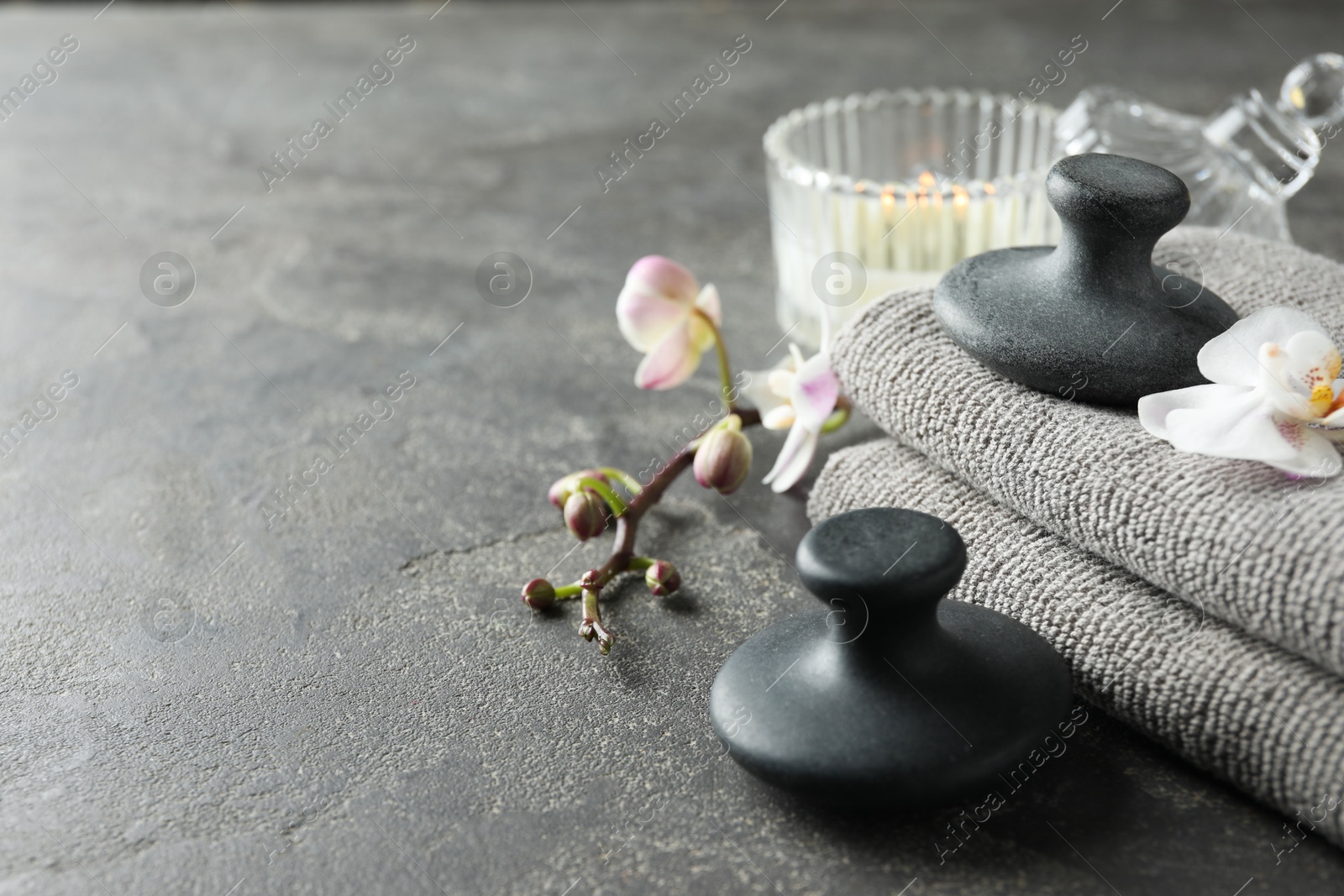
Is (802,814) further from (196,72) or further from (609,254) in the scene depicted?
(196,72)

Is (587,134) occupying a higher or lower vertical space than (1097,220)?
lower

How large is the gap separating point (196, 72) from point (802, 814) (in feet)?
4.28

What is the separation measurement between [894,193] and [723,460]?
22 cm

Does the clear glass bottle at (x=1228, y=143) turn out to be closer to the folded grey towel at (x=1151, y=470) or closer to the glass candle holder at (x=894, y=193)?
the glass candle holder at (x=894, y=193)

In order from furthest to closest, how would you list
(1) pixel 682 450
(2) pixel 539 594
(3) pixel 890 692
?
(1) pixel 682 450 < (2) pixel 539 594 < (3) pixel 890 692

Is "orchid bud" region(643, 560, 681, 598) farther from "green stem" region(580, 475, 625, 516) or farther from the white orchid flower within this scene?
the white orchid flower

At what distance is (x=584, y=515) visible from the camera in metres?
0.54

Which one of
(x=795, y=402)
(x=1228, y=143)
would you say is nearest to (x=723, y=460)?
(x=795, y=402)

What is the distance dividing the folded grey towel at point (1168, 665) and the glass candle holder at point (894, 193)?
0.73 ft

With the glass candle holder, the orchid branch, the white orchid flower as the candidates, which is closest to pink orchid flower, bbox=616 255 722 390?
the orchid branch

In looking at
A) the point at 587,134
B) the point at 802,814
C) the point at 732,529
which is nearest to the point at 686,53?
the point at 587,134

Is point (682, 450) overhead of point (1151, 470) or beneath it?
beneath

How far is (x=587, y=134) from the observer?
1.18 meters

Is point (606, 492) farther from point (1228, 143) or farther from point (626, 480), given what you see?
point (1228, 143)
